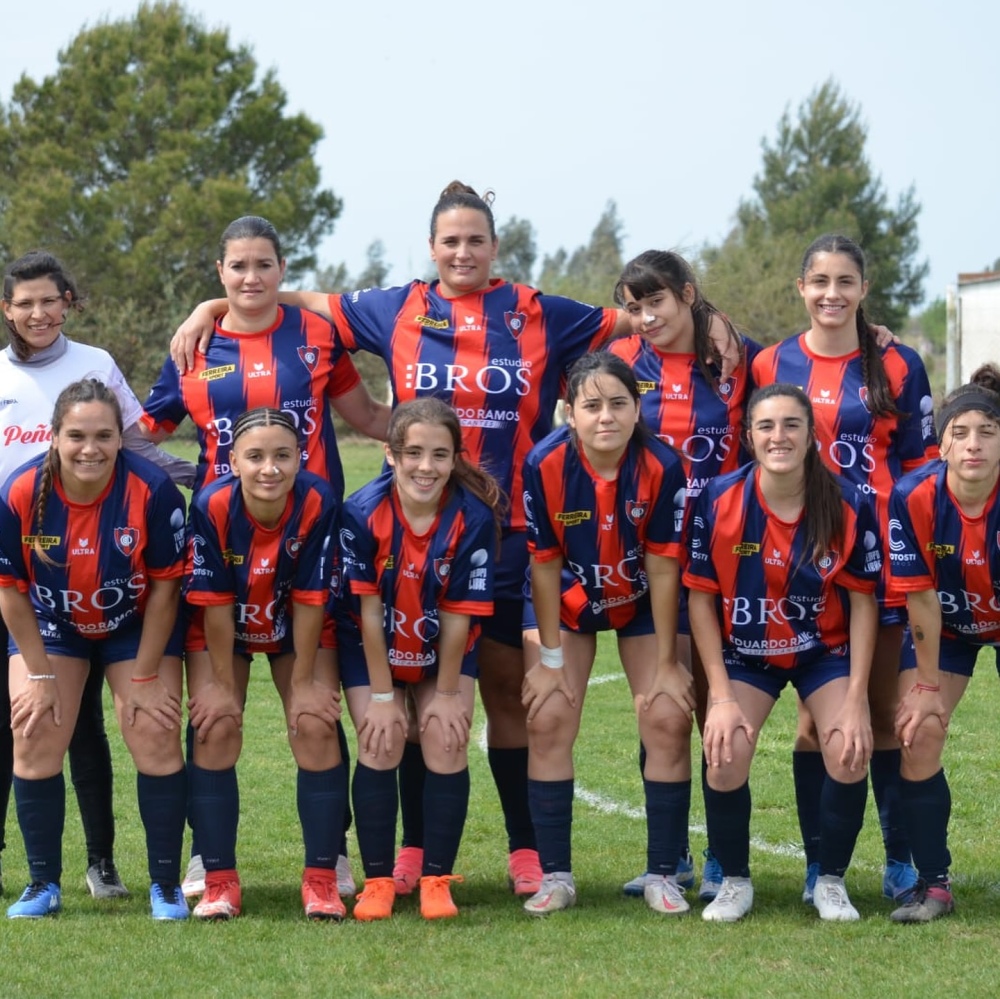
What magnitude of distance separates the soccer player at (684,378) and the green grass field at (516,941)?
0.46 metres

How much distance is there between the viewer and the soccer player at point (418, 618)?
14.9 ft

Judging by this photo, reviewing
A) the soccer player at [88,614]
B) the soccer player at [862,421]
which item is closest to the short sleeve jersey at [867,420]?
the soccer player at [862,421]

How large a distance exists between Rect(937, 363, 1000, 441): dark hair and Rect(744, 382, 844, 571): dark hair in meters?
0.38

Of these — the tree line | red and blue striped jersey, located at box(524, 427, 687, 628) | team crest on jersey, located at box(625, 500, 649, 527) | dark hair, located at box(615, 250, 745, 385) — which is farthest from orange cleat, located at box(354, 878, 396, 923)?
the tree line

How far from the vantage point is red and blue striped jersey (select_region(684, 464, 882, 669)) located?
14.6 ft

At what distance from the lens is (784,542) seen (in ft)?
14.6

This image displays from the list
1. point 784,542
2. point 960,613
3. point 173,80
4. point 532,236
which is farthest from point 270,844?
point 532,236

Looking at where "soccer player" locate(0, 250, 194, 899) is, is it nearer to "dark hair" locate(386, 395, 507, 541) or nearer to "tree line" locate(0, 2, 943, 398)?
Answer: "dark hair" locate(386, 395, 507, 541)

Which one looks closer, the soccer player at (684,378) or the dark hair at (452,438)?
the dark hair at (452,438)

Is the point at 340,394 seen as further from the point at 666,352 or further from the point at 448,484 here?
the point at 666,352

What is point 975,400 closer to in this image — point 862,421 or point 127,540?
point 862,421

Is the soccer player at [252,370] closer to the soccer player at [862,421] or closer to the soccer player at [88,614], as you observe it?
the soccer player at [88,614]

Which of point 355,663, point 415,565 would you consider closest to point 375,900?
point 355,663

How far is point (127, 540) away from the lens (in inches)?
176
